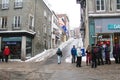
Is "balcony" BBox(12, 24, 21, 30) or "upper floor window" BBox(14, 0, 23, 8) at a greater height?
"upper floor window" BBox(14, 0, 23, 8)

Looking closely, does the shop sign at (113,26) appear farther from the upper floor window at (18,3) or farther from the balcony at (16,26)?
the upper floor window at (18,3)

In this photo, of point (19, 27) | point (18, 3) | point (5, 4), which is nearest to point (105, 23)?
point (19, 27)

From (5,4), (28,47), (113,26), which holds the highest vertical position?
(5,4)

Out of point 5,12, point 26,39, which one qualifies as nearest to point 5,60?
point 26,39

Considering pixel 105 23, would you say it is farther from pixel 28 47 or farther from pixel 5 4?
pixel 5 4

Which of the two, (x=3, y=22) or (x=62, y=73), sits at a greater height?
(x=3, y=22)

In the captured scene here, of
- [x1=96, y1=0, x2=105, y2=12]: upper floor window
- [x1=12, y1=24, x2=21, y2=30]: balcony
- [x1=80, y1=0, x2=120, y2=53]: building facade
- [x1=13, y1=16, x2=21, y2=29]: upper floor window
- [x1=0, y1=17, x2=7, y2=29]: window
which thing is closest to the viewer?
[x1=80, y1=0, x2=120, y2=53]: building facade

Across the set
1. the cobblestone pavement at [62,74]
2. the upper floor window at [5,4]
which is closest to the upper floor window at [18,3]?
the upper floor window at [5,4]

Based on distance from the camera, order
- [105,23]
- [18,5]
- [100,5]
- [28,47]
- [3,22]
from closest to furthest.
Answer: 1. [105,23]
2. [100,5]
3. [18,5]
4. [3,22]
5. [28,47]

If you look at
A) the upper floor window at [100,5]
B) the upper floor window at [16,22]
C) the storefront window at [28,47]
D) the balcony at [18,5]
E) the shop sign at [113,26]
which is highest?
the balcony at [18,5]

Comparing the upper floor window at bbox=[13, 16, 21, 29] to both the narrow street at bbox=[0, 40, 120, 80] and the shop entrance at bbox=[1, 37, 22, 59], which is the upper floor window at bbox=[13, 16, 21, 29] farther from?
the narrow street at bbox=[0, 40, 120, 80]

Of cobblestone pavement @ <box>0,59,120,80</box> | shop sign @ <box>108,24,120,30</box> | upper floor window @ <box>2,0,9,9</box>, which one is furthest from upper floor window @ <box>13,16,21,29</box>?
cobblestone pavement @ <box>0,59,120,80</box>

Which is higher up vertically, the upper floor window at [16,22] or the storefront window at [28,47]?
the upper floor window at [16,22]

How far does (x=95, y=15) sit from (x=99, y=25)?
1.09m
